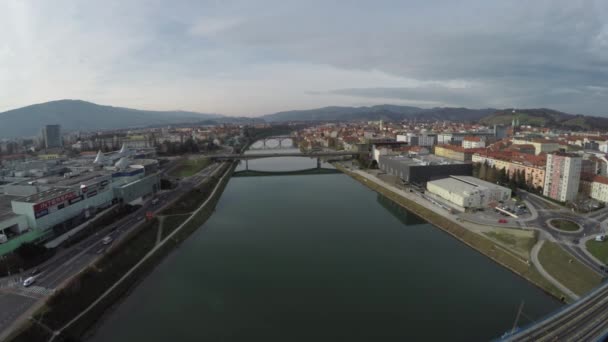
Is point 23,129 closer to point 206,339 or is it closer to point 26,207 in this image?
point 26,207

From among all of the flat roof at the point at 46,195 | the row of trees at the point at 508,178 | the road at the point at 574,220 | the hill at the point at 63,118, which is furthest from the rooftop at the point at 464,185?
the hill at the point at 63,118

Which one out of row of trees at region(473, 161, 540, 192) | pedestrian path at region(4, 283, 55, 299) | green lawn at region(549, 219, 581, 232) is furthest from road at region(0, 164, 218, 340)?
row of trees at region(473, 161, 540, 192)

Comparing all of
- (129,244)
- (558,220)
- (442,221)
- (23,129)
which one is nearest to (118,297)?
(129,244)

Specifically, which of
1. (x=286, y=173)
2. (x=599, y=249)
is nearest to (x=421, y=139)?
(x=286, y=173)

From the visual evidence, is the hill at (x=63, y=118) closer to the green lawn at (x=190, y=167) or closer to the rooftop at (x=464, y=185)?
the green lawn at (x=190, y=167)

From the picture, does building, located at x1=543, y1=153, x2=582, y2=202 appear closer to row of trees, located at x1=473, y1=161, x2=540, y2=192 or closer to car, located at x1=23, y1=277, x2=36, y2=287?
row of trees, located at x1=473, y1=161, x2=540, y2=192

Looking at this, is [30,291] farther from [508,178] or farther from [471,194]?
[508,178]
